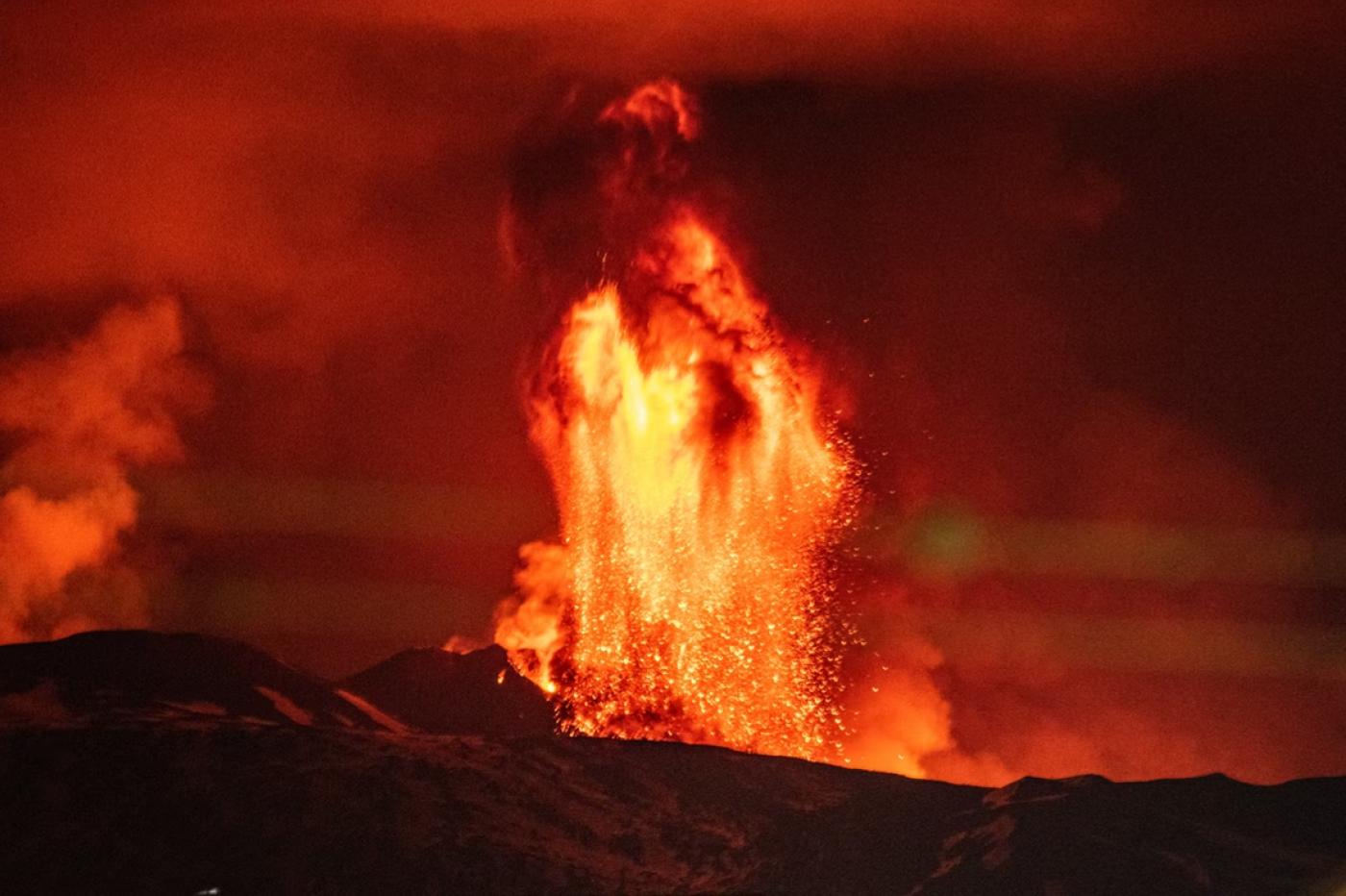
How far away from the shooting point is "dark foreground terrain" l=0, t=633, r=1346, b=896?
169250 millimetres

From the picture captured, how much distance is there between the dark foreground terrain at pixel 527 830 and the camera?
16925cm

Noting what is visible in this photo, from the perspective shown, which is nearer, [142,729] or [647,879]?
[647,879]

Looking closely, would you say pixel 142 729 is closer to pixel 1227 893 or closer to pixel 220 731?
pixel 220 731

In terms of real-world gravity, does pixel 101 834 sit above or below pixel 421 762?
below

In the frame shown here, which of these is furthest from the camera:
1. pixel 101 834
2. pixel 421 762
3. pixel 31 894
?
pixel 421 762

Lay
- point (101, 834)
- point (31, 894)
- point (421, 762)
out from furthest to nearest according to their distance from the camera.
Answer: point (421, 762), point (101, 834), point (31, 894)

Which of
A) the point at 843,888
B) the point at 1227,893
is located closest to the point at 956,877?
the point at 843,888

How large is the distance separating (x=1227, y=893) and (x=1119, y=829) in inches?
551

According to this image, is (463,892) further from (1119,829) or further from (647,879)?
(1119,829)

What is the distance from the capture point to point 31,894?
532 ft

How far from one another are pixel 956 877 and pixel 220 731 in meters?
80.3

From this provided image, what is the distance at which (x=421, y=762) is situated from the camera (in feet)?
630

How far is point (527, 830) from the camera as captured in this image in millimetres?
181125

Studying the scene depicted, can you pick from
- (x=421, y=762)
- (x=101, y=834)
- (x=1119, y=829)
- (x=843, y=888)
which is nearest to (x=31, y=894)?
(x=101, y=834)
